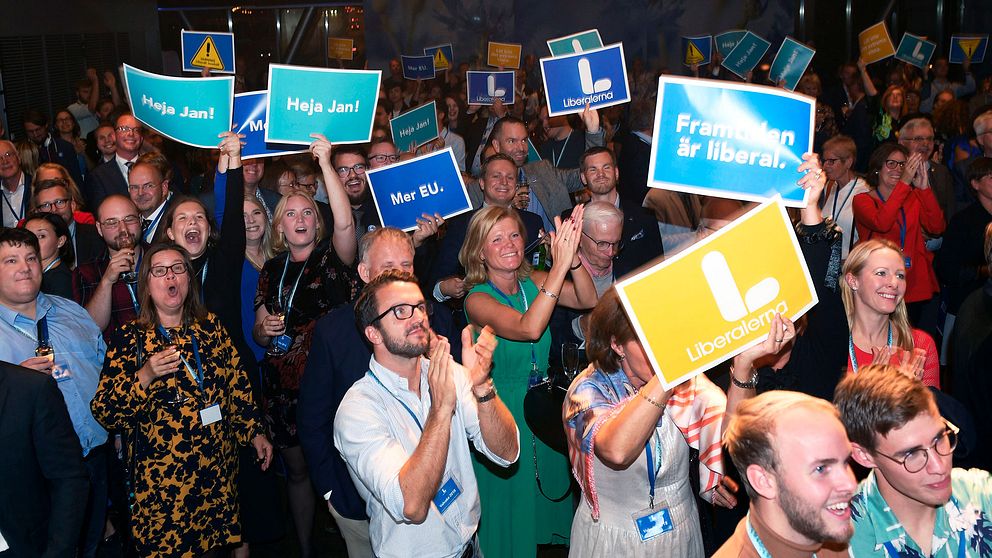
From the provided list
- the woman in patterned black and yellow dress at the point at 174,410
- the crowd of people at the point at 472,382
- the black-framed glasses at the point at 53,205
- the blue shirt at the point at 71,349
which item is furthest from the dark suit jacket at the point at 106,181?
the woman in patterned black and yellow dress at the point at 174,410

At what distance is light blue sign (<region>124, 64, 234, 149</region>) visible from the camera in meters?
5.58

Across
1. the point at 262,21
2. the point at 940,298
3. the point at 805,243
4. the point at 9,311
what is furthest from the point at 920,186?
the point at 262,21

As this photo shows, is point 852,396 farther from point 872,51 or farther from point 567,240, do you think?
point 872,51

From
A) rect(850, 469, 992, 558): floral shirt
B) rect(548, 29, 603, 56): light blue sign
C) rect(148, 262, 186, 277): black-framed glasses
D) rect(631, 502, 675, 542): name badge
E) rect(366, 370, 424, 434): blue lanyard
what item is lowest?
rect(631, 502, 675, 542): name badge

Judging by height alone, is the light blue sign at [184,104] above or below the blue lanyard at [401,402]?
above

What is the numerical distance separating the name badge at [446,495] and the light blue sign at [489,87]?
8512 mm

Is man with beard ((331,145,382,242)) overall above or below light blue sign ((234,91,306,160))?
below

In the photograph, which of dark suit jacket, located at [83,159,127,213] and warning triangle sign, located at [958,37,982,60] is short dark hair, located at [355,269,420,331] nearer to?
dark suit jacket, located at [83,159,127,213]

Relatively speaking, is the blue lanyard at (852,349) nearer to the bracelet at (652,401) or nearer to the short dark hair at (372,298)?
the bracelet at (652,401)

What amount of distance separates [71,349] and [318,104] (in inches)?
80.7

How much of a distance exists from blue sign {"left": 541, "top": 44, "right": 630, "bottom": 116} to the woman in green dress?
2.83 meters

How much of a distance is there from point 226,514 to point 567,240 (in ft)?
6.51

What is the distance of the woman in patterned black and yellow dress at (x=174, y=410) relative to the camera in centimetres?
420

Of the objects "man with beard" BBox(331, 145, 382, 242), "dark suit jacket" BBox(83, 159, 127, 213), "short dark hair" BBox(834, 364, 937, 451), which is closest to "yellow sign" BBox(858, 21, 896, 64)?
"man with beard" BBox(331, 145, 382, 242)
